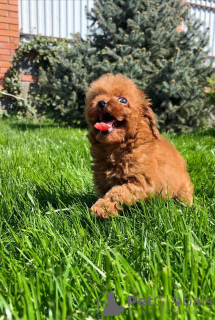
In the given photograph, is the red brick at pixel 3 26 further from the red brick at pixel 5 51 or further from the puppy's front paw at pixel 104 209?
the puppy's front paw at pixel 104 209

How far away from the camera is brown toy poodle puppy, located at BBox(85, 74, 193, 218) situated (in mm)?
1648

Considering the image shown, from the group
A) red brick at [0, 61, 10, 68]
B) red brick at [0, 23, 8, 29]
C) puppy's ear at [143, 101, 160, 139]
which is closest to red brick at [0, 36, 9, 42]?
red brick at [0, 23, 8, 29]

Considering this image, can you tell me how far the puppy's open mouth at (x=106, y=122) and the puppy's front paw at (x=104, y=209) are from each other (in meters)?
0.38

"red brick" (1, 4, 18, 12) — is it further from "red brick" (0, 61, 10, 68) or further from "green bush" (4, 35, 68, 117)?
"red brick" (0, 61, 10, 68)

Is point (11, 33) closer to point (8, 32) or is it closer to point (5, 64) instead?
point (8, 32)

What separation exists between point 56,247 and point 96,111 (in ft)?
2.48

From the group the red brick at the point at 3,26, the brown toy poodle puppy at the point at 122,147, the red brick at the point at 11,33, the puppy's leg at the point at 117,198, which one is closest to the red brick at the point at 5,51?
the red brick at the point at 11,33

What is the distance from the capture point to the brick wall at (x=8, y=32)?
662 centimetres

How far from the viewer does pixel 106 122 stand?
1.70 meters

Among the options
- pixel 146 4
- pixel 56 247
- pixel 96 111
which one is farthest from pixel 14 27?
pixel 56 247

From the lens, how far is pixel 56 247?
1377 millimetres

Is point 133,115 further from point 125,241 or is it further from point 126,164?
point 125,241

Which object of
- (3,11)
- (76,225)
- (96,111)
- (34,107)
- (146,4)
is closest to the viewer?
(76,225)

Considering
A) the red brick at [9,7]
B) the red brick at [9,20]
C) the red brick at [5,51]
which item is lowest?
the red brick at [5,51]
